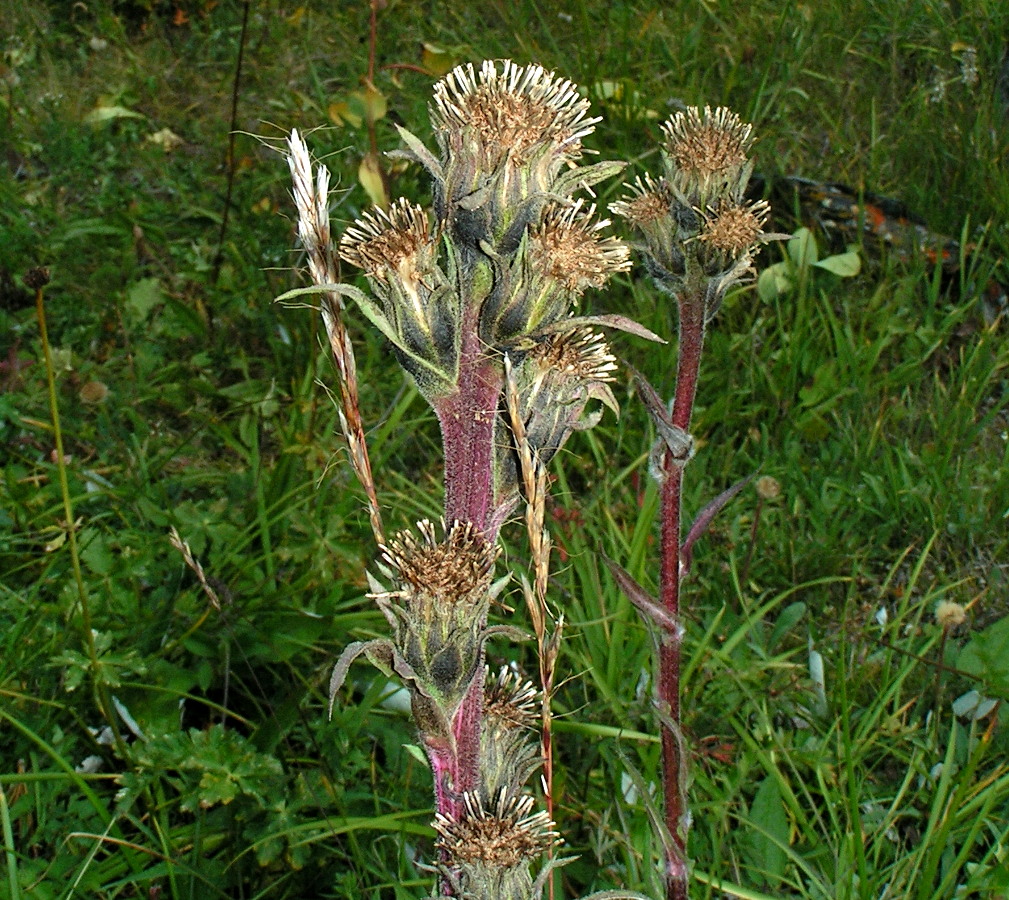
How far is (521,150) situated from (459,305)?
0.20 meters

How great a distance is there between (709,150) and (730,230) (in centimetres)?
15

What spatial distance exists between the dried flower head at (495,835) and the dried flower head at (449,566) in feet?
0.87

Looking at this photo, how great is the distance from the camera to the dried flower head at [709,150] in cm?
184

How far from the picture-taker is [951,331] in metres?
3.83

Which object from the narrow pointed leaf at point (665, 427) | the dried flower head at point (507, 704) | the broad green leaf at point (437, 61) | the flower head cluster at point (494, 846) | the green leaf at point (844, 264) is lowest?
the flower head cluster at point (494, 846)

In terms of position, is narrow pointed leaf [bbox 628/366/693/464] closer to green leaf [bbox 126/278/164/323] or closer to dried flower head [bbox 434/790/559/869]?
dried flower head [bbox 434/790/559/869]

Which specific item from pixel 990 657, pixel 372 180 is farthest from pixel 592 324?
pixel 372 180

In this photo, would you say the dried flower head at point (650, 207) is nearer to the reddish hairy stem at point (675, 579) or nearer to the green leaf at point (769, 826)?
the reddish hairy stem at point (675, 579)

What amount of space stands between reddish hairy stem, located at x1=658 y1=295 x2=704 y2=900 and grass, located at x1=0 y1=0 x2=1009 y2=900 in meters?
0.07

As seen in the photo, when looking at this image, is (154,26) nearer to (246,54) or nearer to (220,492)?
(246,54)

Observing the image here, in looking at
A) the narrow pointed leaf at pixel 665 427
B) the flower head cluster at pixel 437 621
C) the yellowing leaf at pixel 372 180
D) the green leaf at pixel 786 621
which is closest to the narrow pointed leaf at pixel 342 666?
the flower head cluster at pixel 437 621

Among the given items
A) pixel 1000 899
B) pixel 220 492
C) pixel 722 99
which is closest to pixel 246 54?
pixel 722 99

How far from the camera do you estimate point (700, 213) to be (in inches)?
72.3

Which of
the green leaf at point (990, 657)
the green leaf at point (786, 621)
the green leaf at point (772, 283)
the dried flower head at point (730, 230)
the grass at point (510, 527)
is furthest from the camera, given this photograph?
the green leaf at point (772, 283)
